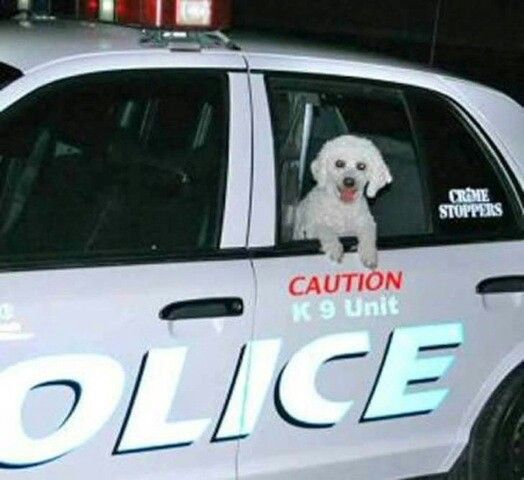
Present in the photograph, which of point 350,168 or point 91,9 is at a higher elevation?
point 91,9

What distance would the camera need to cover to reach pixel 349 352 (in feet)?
12.1

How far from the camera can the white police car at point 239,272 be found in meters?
3.29

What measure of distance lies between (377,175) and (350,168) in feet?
0.34

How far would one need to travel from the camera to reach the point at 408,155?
398cm

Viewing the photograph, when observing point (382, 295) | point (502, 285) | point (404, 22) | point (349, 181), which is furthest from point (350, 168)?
point (404, 22)

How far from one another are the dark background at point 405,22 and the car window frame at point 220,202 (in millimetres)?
17691

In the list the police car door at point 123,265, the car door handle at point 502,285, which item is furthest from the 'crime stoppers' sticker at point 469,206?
the police car door at point 123,265

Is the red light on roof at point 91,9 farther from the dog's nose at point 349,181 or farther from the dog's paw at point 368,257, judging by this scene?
the dog's paw at point 368,257

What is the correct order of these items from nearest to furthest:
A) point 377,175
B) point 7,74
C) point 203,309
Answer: point 7,74, point 203,309, point 377,175

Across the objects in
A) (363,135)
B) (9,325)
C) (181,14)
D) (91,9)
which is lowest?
(9,325)

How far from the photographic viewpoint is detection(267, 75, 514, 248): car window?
3.88 meters

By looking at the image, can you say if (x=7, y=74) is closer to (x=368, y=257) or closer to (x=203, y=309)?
(x=203, y=309)

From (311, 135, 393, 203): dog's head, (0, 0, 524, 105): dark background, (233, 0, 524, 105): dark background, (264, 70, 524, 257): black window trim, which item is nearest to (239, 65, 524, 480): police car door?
(264, 70, 524, 257): black window trim

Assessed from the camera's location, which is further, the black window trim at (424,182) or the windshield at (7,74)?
the black window trim at (424,182)
